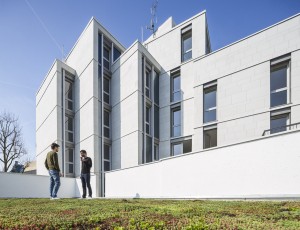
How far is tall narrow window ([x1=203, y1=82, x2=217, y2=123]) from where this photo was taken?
48.1 ft

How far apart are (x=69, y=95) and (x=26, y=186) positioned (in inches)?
403

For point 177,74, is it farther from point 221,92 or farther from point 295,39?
point 295,39

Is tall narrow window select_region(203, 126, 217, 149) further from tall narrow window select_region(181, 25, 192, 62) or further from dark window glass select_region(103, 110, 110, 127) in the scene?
dark window glass select_region(103, 110, 110, 127)

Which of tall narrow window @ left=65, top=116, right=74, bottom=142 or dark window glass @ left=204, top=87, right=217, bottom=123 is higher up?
dark window glass @ left=204, top=87, right=217, bottom=123

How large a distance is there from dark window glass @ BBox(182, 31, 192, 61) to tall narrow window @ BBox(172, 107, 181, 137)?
14.2 feet

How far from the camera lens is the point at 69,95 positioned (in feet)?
63.8

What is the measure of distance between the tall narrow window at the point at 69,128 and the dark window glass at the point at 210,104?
415 inches

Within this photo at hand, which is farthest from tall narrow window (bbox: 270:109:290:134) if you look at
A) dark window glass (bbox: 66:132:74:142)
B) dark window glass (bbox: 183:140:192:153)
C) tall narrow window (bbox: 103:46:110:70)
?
dark window glass (bbox: 66:132:74:142)

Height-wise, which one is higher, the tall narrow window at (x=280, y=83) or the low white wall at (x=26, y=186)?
the tall narrow window at (x=280, y=83)

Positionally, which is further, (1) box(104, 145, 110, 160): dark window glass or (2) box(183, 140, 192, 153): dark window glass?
(1) box(104, 145, 110, 160): dark window glass

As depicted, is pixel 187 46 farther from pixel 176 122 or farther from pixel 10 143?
pixel 10 143

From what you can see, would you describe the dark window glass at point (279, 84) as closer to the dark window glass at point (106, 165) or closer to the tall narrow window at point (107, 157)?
the tall narrow window at point (107, 157)

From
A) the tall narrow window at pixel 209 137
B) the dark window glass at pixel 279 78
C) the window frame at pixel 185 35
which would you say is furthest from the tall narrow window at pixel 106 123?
the dark window glass at pixel 279 78

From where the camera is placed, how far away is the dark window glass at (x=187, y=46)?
60.0 feet
